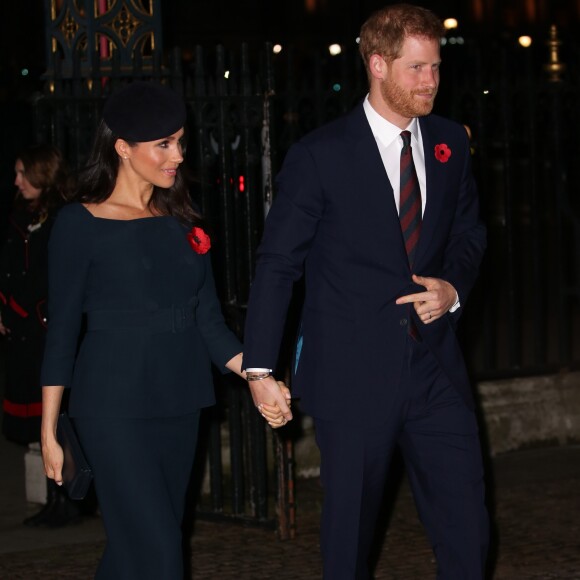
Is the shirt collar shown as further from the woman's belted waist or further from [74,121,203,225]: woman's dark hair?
the woman's belted waist

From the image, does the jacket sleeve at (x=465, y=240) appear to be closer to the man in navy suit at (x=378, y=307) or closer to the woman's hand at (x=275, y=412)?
the man in navy suit at (x=378, y=307)

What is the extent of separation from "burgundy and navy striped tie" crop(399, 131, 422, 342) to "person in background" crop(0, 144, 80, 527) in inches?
108

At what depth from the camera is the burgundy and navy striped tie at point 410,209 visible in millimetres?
4746

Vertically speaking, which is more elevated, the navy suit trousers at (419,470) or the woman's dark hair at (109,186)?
the woman's dark hair at (109,186)

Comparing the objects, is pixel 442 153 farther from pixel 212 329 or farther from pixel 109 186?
pixel 109 186

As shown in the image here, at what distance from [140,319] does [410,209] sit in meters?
0.93

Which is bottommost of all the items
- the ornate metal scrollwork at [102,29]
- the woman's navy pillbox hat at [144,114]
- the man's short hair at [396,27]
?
the woman's navy pillbox hat at [144,114]

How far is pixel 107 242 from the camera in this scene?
183 inches

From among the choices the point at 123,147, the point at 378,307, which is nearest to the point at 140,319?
the point at 123,147

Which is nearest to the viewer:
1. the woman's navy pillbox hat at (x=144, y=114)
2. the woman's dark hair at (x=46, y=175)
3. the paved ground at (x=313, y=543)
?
the woman's navy pillbox hat at (x=144, y=114)

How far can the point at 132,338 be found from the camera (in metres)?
4.66

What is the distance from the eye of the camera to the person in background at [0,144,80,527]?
7.12m

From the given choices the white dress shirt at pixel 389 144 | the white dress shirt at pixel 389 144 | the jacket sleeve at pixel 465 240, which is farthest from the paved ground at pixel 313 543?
the white dress shirt at pixel 389 144

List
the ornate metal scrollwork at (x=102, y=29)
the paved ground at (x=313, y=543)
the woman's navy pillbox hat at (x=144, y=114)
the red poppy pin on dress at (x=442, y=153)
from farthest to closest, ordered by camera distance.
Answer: the ornate metal scrollwork at (x=102, y=29) → the paved ground at (x=313, y=543) → the red poppy pin on dress at (x=442, y=153) → the woman's navy pillbox hat at (x=144, y=114)
